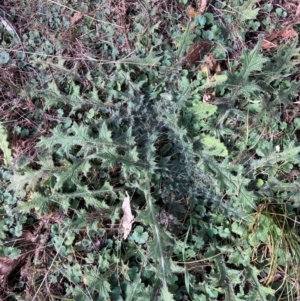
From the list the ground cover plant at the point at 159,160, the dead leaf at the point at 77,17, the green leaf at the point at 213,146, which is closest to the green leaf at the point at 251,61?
the ground cover plant at the point at 159,160

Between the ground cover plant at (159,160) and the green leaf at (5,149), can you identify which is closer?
the ground cover plant at (159,160)

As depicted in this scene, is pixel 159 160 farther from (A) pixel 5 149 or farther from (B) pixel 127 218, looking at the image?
(A) pixel 5 149

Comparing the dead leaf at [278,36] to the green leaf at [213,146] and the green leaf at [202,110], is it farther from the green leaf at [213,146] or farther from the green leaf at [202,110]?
the green leaf at [213,146]

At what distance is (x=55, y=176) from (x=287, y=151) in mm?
1263

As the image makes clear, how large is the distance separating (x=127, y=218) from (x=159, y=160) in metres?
0.36

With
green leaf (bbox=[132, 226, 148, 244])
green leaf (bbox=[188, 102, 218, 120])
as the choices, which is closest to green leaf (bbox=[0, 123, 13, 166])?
green leaf (bbox=[132, 226, 148, 244])

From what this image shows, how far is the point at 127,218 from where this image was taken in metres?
2.52

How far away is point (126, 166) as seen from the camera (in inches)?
95.6

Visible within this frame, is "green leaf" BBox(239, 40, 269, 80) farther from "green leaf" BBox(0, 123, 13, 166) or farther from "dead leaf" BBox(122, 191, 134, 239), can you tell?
"green leaf" BBox(0, 123, 13, 166)

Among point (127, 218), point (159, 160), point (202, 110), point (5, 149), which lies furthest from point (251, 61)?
point (5, 149)

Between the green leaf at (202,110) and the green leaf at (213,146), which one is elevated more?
the green leaf at (202,110)

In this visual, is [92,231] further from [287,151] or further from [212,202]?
[287,151]

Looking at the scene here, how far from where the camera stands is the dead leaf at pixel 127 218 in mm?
2508

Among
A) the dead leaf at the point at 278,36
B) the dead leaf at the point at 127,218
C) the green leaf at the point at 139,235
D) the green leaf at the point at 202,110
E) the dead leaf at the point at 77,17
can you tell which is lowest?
the green leaf at the point at 139,235
